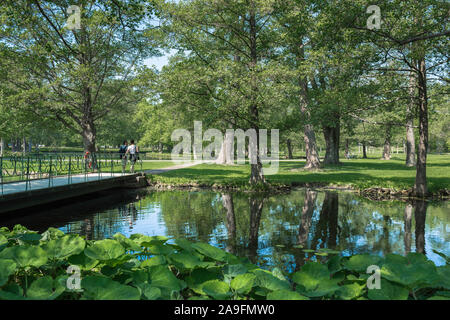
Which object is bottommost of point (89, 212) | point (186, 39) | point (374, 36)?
point (89, 212)

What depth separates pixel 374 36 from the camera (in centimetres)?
1302

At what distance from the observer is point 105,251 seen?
2.67m

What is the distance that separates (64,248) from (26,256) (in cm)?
30

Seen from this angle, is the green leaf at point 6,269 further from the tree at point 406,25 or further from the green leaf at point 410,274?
the tree at point 406,25

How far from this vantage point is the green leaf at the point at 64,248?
8.62 feet

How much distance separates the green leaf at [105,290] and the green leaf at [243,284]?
0.60 metres

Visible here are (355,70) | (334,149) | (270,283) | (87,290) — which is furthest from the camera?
(334,149)

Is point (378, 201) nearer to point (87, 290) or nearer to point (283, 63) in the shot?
point (283, 63)

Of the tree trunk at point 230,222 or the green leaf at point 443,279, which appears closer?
the green leaf at point 443,279

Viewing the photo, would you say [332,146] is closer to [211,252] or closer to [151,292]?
[211,252]

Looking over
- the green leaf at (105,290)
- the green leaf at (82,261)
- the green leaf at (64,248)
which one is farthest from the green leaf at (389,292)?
the green leaf at (64,248)
